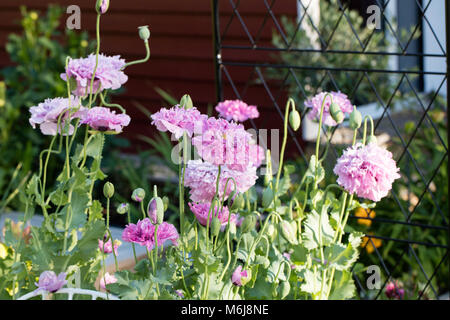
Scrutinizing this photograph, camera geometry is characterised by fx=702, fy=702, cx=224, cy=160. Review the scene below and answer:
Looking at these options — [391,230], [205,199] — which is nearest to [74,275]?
[205,199]

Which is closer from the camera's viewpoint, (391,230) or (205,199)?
(205,199)

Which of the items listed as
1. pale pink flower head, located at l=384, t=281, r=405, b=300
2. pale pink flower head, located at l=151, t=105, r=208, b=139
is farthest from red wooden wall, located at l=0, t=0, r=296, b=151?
pale pink flower head, located at l=151, t=105, r=208, b=139

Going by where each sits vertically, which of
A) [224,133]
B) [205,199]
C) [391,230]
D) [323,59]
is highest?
[323,59]

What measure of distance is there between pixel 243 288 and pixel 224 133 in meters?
0.32

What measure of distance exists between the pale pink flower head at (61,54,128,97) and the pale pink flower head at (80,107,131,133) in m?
0.06

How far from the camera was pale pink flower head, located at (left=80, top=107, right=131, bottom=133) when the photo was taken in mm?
1138

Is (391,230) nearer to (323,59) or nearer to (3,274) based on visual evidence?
(323,59)

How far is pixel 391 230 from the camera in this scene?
268 cm

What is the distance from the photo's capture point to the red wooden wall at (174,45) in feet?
12.0

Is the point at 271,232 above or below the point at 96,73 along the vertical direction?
below

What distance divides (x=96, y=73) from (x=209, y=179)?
11.0 inches

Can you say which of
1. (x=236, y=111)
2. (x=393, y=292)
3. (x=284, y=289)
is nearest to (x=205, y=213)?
(x=284, y=289)

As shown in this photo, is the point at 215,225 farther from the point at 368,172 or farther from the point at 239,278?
the point at 368,172

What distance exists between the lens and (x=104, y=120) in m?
1.14
